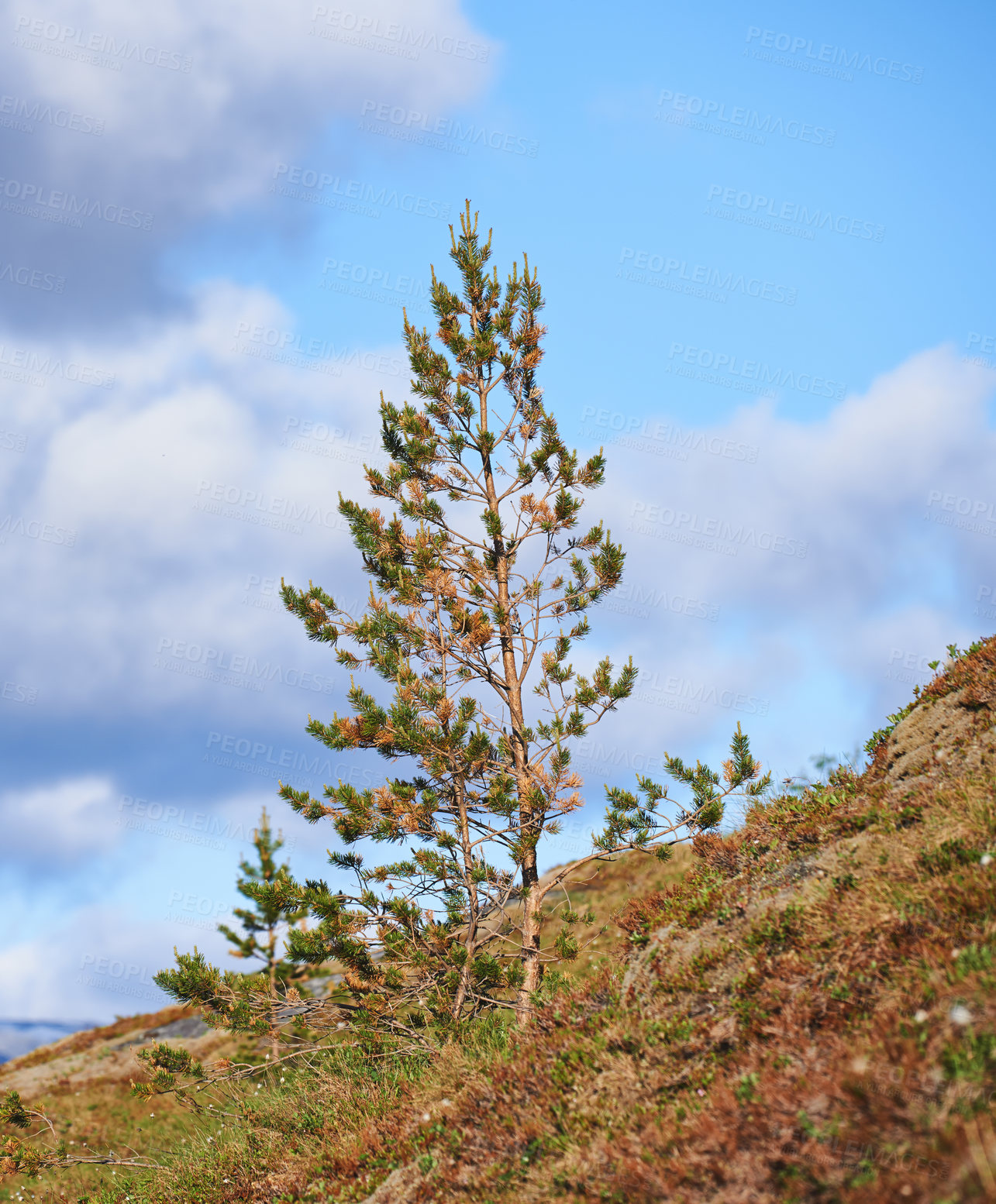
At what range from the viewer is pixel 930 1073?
441 centimetres

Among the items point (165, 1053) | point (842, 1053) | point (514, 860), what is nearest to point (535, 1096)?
point (842, 1053)

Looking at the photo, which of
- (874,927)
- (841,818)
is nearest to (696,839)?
(841,818)

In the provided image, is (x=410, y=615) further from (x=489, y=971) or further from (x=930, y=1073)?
(x=930, y=1073)

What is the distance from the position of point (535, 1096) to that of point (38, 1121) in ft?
33.8

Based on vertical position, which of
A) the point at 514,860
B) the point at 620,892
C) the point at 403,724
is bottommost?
the point at 620,892

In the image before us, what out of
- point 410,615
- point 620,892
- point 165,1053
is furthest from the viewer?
point 620,892

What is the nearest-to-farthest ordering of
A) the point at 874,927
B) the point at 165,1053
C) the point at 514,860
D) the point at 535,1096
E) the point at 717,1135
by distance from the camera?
the point at 717,1135, the point at 874,927, the point at 535,1096, the point at 165,1053, the point at 514,860

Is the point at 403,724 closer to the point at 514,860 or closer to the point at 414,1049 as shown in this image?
the point at 514,860

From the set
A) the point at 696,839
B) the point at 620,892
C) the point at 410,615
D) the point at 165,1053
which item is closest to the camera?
the point at 696,839

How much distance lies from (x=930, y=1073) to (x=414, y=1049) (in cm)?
723

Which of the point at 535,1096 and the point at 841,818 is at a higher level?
the point at 841,818

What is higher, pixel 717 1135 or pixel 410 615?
pixel 410 615

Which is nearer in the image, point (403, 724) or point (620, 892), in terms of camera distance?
point (403, 724)

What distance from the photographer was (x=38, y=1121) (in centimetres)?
1257
